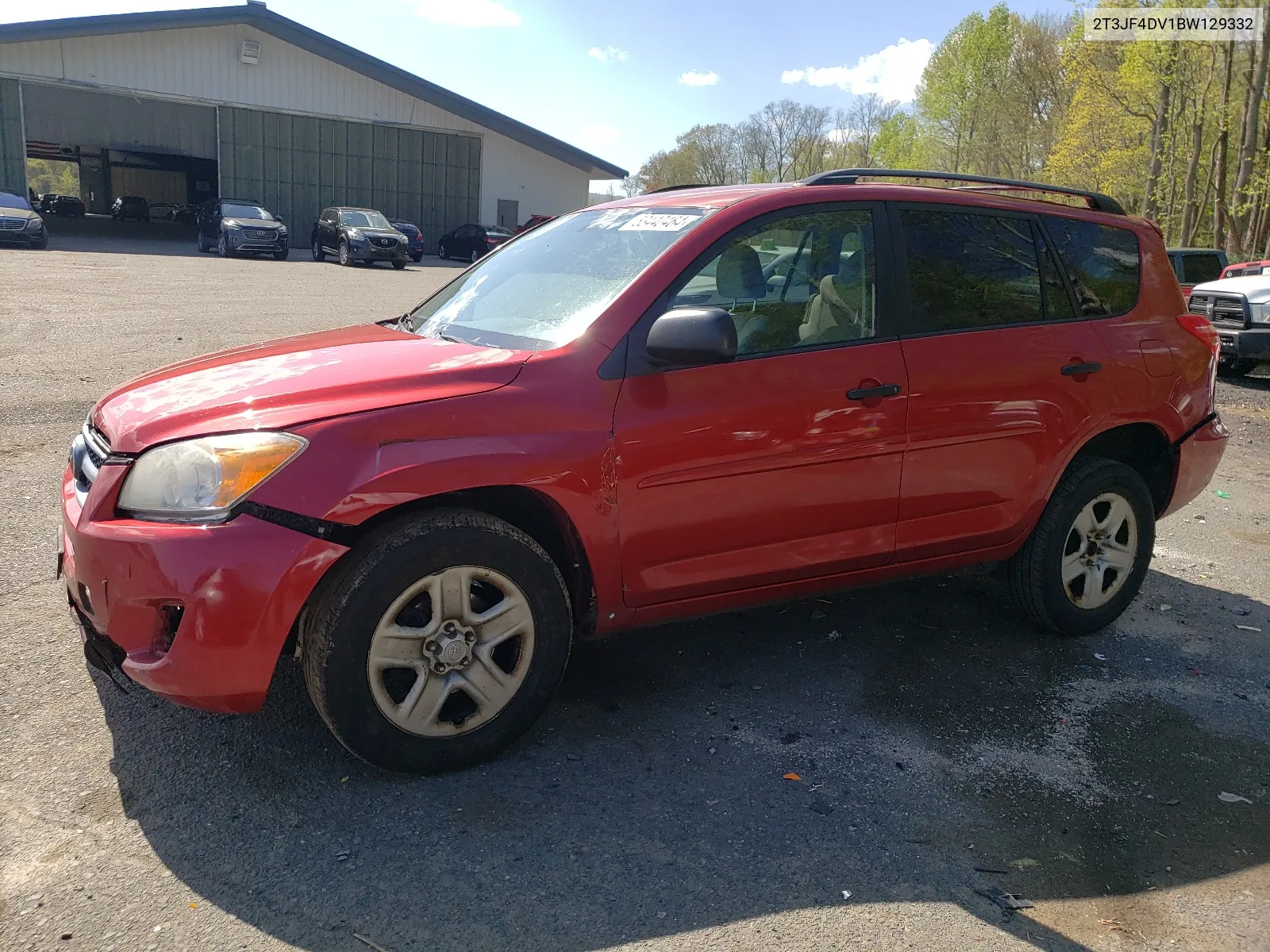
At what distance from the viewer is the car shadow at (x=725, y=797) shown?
2.52 m

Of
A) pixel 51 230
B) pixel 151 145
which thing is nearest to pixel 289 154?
pixel 51 230

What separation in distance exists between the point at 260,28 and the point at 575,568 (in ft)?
123

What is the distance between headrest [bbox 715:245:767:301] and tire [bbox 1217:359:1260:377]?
11717 millimetres

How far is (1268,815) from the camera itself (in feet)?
10.2

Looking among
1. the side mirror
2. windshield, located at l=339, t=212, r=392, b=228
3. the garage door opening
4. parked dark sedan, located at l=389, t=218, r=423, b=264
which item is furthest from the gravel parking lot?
parked dark sedan, located at l=389, t=218, r=423, b=264

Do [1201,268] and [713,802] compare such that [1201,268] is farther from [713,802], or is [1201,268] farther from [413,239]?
[413,239]

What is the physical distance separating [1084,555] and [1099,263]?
1279 mm

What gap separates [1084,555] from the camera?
14.2 ft

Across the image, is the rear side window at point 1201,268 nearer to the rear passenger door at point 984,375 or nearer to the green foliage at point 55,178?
the rear passenger door at point 984,375

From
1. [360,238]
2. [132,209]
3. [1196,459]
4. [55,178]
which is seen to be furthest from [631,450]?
[55,178]

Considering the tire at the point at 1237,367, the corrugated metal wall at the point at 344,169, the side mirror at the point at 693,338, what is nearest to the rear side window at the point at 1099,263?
the side mirror at the point at 693,338

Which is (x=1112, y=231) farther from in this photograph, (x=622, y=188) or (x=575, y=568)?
(x=622, y=188)

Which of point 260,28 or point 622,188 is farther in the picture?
point 622,188

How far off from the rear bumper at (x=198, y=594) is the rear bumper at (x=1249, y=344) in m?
12.6
